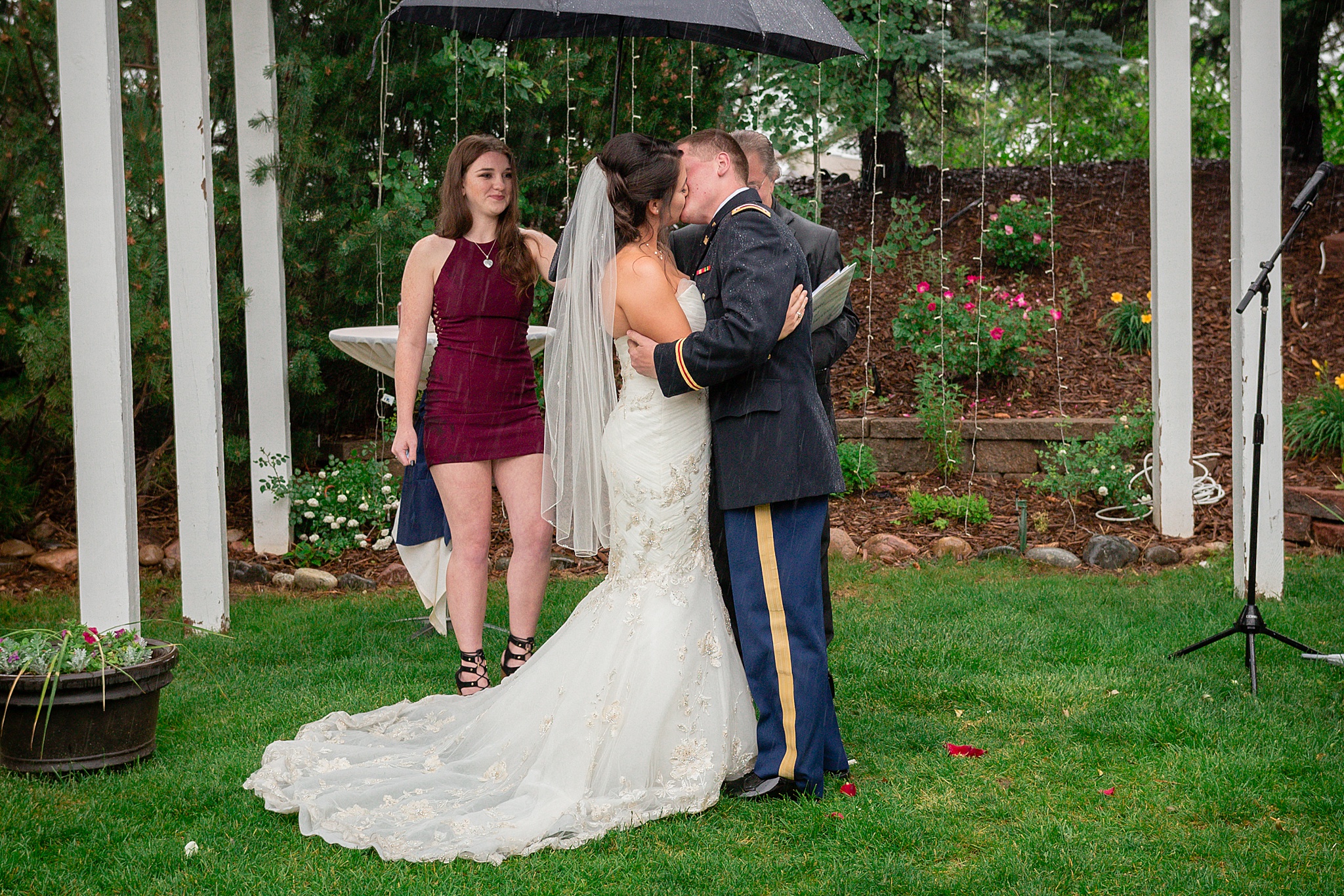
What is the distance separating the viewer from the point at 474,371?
4.14m

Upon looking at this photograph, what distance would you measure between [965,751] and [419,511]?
7.78ft

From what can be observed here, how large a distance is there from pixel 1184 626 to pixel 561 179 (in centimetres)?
440

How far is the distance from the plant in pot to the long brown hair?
5.74 feet

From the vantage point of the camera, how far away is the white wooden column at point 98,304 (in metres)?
4.10

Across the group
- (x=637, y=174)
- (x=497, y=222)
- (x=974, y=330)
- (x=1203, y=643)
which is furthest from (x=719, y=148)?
(x=974, y=330)

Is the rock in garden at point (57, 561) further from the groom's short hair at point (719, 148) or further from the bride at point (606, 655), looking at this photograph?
the groom's short hair at point (719, 148)

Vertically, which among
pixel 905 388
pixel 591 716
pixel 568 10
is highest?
pixel 568 10

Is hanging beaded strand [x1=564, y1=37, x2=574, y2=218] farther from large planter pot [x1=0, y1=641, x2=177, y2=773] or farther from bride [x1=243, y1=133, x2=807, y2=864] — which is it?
large planter pot [x1=0, y1=641, x2=177, y2=773]

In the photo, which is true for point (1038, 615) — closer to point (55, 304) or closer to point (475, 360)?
point (475, 360)

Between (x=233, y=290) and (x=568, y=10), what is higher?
(x=568, y=10)

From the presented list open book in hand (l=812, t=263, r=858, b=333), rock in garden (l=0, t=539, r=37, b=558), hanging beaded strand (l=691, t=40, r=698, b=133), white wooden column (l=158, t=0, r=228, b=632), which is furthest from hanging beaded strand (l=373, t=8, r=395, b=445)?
A: open book in hand (l=812, t=263, r=858, b=333)

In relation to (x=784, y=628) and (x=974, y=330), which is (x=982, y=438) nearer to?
(x=974, y=330)

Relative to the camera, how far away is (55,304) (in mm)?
6332

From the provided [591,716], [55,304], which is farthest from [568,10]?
[55,304]
